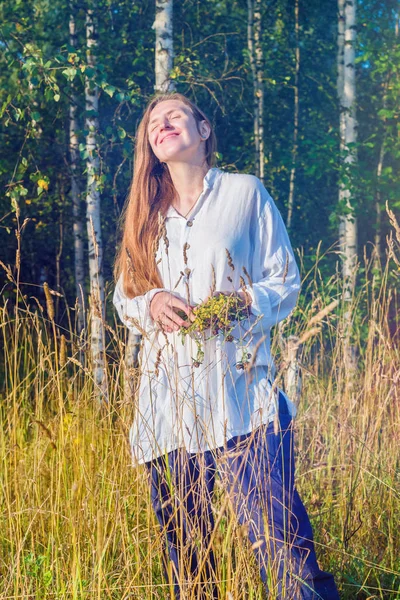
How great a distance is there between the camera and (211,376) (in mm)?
2041

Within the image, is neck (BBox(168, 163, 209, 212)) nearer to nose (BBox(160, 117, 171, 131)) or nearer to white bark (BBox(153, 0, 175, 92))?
nose (BBox(160, 117, 171, 131))

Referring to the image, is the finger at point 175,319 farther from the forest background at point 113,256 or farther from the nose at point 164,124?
the nose at point 164,124

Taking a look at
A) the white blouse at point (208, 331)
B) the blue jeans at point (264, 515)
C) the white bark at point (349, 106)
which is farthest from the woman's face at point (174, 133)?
the white bark at point (349, 106)

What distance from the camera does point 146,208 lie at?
231 centimetres

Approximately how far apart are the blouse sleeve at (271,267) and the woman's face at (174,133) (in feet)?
0.77

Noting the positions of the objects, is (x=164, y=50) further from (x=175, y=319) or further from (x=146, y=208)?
(x=175, y=319)

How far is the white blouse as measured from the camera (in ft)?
6.48

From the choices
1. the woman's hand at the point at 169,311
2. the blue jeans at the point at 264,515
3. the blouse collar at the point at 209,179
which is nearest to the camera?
the blue jeans at the point at 264,515

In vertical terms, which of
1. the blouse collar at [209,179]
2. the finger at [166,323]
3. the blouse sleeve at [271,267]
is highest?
the blouse collar at [209,179]

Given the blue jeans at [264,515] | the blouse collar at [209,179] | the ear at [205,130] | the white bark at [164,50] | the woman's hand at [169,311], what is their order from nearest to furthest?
1. the blue jeans at [264,515]
2. the woman's hand at [169,311]
3. the blouse collar at [209,179]
4. the ear at [205,130]
5. the white bark at [164,50]

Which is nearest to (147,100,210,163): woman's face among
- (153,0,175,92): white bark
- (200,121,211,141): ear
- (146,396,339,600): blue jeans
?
(200,121,211,141): ear

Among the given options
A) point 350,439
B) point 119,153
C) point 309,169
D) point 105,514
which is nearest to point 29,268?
point 119,153

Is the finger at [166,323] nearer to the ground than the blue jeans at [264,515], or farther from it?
farther from it

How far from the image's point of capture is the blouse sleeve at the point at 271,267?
6.67ft
